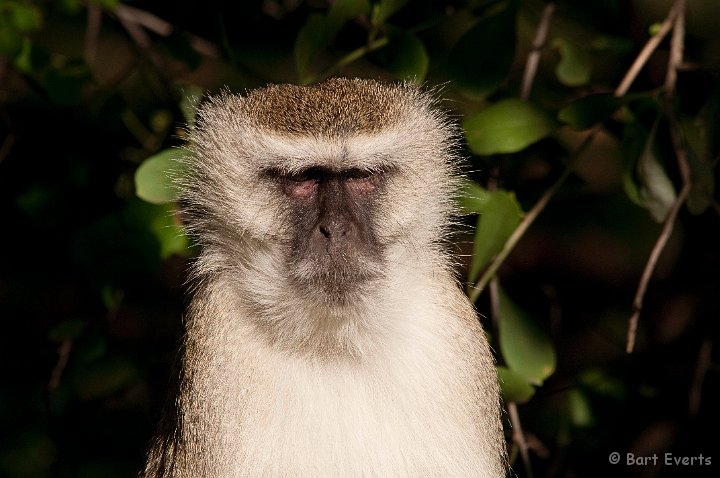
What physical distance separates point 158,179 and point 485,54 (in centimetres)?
98

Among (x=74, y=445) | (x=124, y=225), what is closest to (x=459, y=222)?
(x=124, y=225)

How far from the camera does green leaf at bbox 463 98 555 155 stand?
8.41 feet

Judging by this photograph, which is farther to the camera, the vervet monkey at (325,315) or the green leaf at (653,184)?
the green leaf at (653,184)

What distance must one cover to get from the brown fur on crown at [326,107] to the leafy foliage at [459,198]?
0.38 ft

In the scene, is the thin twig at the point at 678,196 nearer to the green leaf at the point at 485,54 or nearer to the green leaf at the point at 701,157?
the green leaf at the point at 701,157

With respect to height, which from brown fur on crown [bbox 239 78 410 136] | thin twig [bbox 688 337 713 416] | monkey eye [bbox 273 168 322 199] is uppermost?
brown fur on crown [bbox 239 78 410 136]

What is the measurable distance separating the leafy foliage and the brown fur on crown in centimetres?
12

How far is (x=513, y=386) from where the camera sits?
2.65m

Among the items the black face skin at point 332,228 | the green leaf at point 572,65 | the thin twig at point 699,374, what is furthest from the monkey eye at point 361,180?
the thin twig at point 699,374

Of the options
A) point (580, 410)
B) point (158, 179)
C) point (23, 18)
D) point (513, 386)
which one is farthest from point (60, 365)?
point (580, 410)

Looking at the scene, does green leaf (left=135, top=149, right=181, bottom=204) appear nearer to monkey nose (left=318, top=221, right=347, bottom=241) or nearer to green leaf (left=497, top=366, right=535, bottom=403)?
monkey nose (left=318, top=221, right=347, bottom=241)

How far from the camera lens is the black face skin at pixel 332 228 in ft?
7.32

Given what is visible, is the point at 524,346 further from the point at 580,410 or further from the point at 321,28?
the point at 321,28

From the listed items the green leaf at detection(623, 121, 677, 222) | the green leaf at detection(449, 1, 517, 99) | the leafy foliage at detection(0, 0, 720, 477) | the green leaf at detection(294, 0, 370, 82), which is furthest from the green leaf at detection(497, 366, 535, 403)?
the green leaf at detection(294, 0, 370, 82)
